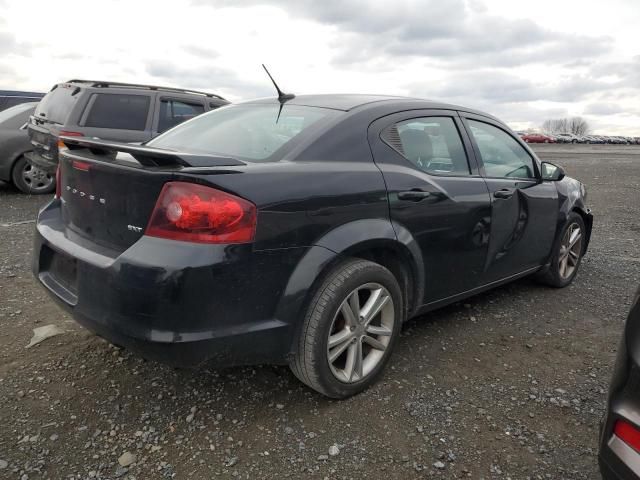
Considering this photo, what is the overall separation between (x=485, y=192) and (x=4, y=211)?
6623mm

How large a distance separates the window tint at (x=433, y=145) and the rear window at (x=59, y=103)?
584cm

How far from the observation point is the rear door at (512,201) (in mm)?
3345

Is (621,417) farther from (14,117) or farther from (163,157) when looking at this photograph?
(14,117)

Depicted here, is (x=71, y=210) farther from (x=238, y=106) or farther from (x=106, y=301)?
(x=238, y=106)

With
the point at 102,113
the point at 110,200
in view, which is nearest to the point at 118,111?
the point at 102,113

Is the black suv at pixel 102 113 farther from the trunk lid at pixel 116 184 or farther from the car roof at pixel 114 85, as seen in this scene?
the trunk lid at pixel 116 184

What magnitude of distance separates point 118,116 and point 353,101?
554cm

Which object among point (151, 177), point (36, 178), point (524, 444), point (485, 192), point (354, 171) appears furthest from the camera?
point (36, 178)

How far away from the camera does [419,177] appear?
280 cm

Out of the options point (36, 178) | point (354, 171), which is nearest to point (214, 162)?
point (354, 171)

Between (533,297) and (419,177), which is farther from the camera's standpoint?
(533,297)

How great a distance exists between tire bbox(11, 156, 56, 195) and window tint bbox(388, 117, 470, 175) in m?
6.97

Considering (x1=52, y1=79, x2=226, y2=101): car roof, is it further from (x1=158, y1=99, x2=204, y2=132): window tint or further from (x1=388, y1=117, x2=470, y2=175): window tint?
(x1=388, y1=117, x2=470, y2=175): window tint

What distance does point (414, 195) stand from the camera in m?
2.74
